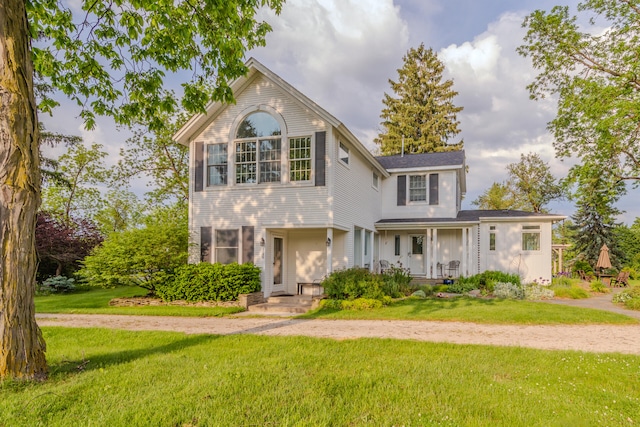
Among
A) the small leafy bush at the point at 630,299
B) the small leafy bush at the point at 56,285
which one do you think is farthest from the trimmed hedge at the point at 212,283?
the small leafy bush at the point at 630,299

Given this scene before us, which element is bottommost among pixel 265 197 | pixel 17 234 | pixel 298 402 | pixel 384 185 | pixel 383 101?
pixel 298 402

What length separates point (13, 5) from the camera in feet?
14.9

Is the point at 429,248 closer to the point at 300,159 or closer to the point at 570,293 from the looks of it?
the point at 570,293

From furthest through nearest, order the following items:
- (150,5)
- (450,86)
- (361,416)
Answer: (450,86)
(150,5)
(361,416)

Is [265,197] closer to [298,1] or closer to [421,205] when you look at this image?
[298,1]

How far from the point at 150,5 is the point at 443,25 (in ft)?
34.9

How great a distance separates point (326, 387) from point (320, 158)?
8898 millimetres

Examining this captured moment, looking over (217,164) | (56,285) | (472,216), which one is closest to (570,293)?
(472,216)

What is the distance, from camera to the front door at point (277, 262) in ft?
45.6

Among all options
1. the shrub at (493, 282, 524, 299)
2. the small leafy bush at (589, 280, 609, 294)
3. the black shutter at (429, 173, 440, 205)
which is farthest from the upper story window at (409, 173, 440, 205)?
the small leafy bush at (589, 280, 609, 294)

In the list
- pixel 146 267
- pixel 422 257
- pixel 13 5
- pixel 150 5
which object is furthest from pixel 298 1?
pixel 422 257

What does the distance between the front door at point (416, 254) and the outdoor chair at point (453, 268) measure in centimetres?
125

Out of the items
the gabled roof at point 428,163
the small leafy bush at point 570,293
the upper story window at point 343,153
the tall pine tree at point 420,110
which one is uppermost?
the tall pine tree at point 420,110

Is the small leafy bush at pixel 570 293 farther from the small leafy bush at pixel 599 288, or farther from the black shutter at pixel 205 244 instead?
the black shutter at pixel 205 244
